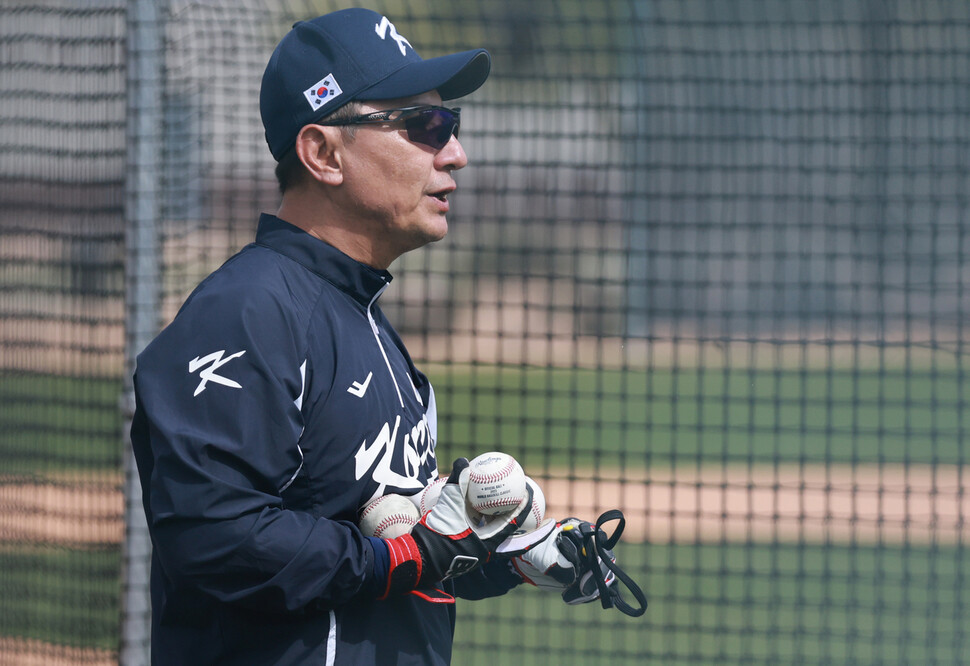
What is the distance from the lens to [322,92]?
1875mm

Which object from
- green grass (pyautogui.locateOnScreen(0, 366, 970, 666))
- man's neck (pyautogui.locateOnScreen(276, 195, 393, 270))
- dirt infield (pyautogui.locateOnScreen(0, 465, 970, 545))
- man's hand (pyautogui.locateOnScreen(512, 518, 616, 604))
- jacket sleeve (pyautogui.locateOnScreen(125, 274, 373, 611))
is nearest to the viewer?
jacket sleeve (pyautogui.locateOnScreen(125, 274, 373, 611))

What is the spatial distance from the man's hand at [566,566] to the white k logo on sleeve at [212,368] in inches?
31.2

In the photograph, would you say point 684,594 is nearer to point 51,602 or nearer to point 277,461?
point 51,602

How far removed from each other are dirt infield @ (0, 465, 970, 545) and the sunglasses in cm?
283

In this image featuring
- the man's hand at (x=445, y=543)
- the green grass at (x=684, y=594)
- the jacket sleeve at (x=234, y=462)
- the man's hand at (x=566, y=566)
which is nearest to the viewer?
the jacket sleeve at (x=234, y=462)

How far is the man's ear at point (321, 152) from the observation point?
1891 millimetres

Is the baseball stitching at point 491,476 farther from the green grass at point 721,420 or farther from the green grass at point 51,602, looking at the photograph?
the green grass at point 721,420

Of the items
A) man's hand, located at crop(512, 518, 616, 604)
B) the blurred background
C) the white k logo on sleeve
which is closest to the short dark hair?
the white k logo on sleeve

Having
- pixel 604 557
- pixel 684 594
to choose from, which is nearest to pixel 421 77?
pixel 604 557

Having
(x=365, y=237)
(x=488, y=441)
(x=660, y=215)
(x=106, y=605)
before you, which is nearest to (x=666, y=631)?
(x=106, y=605)

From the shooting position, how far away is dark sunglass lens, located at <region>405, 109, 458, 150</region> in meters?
1.95

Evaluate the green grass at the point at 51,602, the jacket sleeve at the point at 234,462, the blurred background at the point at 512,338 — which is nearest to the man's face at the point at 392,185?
the jacket sleeve at the point at 234,462

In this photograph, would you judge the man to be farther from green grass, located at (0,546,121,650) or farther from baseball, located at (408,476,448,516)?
green grass, located at (0,546,121,650)

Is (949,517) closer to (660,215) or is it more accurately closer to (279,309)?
(279,309)
